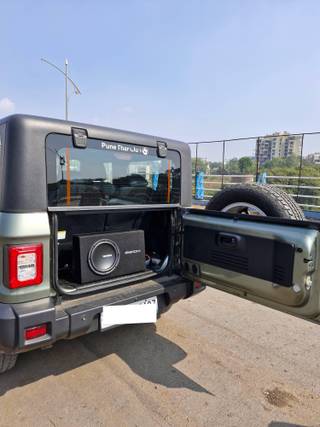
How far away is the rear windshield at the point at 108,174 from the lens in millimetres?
2148

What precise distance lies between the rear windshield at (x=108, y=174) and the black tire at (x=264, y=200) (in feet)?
1.95

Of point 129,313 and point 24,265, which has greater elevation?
point 24,265

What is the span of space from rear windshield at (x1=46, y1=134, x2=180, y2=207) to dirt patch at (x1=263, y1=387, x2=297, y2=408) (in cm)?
175

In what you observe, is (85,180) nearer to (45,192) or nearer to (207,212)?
(45,192)

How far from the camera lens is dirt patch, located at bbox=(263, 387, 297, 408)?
2.15m

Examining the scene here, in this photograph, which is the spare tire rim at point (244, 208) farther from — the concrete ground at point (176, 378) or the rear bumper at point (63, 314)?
the concrete ground at point (176, 378)

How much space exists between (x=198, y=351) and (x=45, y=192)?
1.94 meters

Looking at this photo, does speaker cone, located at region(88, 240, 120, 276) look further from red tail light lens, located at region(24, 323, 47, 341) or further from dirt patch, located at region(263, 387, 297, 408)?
dirt patch, located at region(263, 387, 297, 408)

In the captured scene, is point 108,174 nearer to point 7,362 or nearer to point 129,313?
point 129,313

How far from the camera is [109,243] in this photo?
2.64 meters

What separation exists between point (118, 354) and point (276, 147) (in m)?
11.7

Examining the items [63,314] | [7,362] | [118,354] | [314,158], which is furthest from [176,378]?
[314,158]

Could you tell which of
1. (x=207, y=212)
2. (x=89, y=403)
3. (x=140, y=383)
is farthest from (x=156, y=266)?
(x=89, y=403)

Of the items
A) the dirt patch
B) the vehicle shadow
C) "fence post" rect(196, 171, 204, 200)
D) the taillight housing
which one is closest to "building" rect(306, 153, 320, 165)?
"fence post" rect(196, 171, 204, 200)
